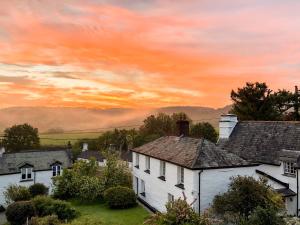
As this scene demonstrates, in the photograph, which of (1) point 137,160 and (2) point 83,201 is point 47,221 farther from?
(1) point 137,160

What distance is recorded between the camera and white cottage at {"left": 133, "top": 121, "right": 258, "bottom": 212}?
25.1 m

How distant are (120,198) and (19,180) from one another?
16390 millimetres

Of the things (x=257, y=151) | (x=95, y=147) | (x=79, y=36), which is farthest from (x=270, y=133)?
(x=95, y=147)

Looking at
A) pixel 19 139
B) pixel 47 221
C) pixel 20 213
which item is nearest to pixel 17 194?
pixel 20 213

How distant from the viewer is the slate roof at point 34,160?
135 feet

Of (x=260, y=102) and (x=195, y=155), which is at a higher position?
(x=260, y=102)

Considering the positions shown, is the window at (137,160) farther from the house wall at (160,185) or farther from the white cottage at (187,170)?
the white cottage at (187,170)

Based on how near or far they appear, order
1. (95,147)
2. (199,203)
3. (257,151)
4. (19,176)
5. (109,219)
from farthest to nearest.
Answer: (95,147) → (19,176) → (257,151) → (109,219) → (199,203)

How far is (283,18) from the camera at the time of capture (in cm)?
2961

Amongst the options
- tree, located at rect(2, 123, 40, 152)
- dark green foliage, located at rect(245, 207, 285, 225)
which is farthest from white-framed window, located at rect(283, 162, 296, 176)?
tree, located at rect(2, 123, 40, 152)

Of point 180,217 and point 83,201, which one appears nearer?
point 180,217

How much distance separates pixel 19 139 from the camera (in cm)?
8712

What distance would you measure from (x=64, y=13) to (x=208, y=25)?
12.2m

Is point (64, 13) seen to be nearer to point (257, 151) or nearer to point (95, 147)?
point (257, 151)
